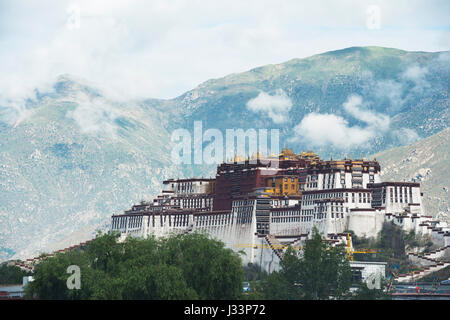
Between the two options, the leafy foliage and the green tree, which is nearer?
the leafy foliage

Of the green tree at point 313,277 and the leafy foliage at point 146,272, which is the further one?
the green tree at point 313,277

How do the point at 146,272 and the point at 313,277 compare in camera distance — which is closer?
the point at 146,272

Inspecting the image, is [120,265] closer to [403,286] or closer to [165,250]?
[165,250]

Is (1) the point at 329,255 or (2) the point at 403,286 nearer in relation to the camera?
(1) the point at 329,255

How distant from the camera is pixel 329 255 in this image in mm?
174875

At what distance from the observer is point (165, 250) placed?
502 ft

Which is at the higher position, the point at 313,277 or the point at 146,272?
the point at 313,277
